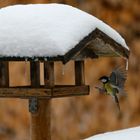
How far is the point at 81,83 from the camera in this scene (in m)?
3.45

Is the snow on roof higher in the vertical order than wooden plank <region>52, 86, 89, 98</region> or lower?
higher

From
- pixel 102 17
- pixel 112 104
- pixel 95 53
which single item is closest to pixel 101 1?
pixel 102 17

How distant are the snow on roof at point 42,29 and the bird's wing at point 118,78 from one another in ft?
0.95

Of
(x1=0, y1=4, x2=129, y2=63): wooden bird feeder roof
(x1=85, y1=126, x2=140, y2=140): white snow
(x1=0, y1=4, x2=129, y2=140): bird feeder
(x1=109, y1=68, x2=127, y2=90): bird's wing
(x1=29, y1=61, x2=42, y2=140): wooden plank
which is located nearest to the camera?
(x1=0, y1=4, x2=129, y2=63): wooden bird feeder roof

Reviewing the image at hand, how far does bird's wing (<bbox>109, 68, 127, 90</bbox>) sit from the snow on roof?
29 cm

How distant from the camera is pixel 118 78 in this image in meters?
3.45

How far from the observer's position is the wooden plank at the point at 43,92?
317 centimetres

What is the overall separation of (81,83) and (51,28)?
1.67ft

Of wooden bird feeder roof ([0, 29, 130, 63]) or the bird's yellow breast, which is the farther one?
the bird's yellow breast

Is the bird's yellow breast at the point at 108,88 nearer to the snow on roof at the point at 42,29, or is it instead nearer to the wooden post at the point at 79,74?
the wooden post at the point at 79,74

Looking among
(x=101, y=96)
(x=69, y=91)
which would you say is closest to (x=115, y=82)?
(x=69, y=91)

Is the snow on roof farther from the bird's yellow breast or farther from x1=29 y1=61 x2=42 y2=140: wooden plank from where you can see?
the bird's yellow breast

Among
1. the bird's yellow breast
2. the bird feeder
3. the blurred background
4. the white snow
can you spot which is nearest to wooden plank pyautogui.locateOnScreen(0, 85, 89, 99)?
the bird feeder

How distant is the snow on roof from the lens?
9.77ft
